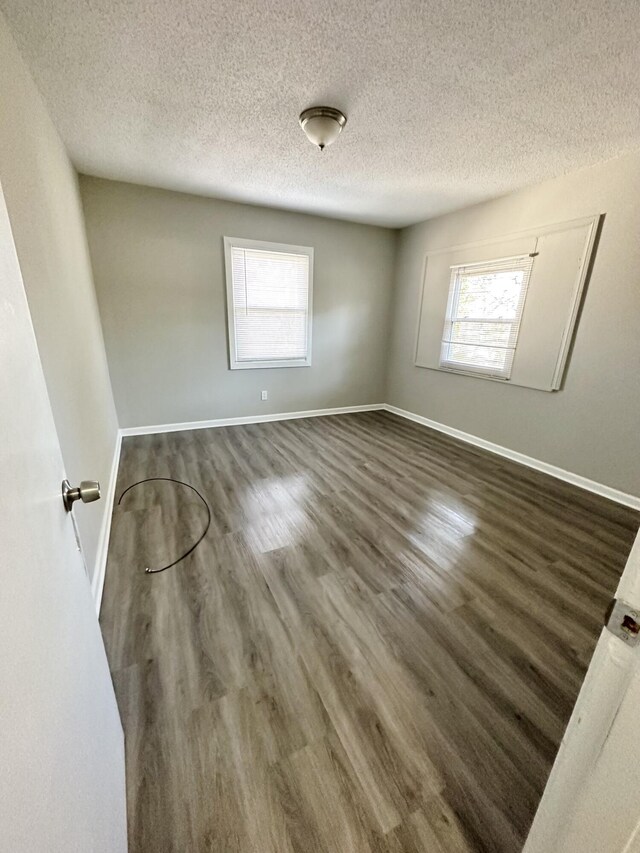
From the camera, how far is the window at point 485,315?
131 inches

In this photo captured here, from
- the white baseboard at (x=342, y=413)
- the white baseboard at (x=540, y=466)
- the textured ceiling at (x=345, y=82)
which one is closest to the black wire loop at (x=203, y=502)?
the white baseboard at (x=342, y=413)

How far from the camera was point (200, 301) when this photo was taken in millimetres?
3830

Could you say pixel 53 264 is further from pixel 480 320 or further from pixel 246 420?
pixel 480 320


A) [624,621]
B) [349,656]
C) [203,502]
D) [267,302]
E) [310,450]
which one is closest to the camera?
[624,621]

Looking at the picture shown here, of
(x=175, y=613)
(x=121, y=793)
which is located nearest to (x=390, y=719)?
(x=121, y=793)

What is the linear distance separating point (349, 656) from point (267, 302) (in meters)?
3.80

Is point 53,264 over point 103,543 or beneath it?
over

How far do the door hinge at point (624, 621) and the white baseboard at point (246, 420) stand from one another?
4.15 meters

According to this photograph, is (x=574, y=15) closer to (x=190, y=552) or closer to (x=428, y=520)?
(x=428, y=520)

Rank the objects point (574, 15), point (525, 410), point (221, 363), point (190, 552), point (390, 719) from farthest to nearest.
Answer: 1. point (221, 363)
2. point (525, 410)
3. point (190, 552)
4. point (574, 15)
5. point (390, 719)

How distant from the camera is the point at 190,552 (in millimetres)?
2006

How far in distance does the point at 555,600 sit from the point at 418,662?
881mm

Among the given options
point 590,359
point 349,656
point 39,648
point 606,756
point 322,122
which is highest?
point 322,122

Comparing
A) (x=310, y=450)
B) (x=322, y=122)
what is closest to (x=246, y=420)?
(x=310, y=450)
